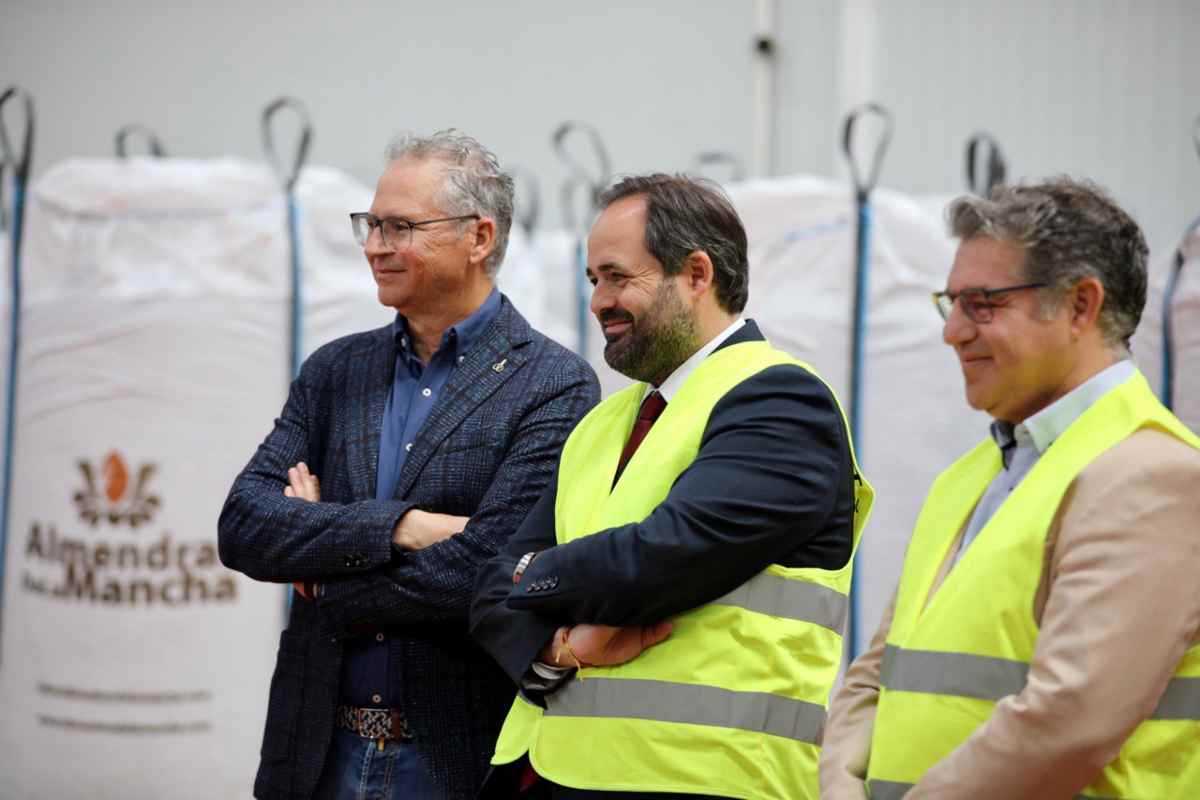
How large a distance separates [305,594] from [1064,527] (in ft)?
3.45

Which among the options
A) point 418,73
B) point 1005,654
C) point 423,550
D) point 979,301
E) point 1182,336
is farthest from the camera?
point 418,73

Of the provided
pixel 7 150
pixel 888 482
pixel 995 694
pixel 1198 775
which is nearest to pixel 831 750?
pixel 995 694

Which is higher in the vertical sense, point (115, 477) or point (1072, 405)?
point (1072, 405)

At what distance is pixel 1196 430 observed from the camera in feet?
9.55

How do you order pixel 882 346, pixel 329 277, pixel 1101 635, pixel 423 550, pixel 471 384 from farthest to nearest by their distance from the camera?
1. pixel 329 277
2. pixel 882 346
3. pixel 471 384
4. pixel 423 550
5. pixel 1101 635

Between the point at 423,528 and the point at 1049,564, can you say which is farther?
the point at 423,528

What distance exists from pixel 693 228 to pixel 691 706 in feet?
1.92

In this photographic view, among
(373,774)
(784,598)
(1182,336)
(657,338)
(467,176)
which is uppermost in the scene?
(467,176)

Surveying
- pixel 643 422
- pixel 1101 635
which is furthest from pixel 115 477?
pixel 1101 635

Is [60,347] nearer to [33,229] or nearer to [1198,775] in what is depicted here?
[33,229]

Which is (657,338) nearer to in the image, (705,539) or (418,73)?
(705,539)

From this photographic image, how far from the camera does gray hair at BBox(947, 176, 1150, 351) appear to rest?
152 cm

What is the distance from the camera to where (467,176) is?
7.07 feet

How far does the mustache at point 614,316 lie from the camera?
181 centimetres
